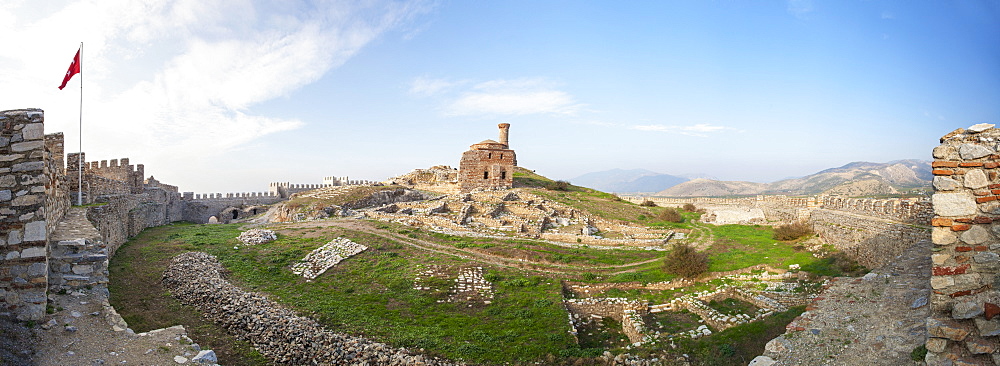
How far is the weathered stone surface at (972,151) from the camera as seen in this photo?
17.1 ft

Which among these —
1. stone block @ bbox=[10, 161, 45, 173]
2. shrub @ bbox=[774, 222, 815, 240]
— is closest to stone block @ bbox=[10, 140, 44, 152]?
stone block @ bbox=[10, 161, 45, 173]

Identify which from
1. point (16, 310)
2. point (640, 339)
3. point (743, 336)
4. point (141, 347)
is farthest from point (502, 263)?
point (16, 310)

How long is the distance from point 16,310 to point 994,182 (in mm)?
13797

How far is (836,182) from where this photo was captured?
81.9 m

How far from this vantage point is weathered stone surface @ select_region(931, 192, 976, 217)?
17.3 feet

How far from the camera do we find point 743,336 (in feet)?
33.0

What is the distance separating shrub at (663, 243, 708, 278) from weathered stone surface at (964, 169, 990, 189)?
412 inches

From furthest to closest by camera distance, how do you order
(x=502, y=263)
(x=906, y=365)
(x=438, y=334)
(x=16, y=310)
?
(x=502, y=263) → (x=438, y=334) → (x=16, y=310) → (x=906, y=365)

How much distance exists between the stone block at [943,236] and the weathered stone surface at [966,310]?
75 cm

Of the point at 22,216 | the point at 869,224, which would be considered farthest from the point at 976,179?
the point at 22,216

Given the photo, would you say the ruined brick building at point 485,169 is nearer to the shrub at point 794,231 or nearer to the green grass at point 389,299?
the green grass at point 389,299

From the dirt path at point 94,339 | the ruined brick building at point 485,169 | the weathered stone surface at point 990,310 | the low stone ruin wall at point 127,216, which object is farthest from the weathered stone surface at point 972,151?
the ruined brick building at point 485,169

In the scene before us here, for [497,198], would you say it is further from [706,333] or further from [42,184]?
[42,184]

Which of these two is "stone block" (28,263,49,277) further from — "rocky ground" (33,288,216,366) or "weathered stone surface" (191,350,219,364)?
"weathered stone surface" (191,350,219,364)
